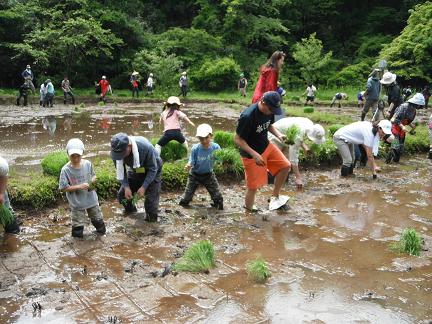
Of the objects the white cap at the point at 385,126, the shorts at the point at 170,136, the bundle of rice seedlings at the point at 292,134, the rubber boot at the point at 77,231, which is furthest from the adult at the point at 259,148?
the white cap at the point at 385,126

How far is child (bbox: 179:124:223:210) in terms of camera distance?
699cm

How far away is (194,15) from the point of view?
39.8m

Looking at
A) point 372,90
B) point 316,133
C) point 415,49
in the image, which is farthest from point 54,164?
point 415,49

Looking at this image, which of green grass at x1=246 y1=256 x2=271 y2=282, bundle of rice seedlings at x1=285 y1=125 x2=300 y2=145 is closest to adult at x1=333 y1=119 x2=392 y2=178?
bundle of rice seedlings at x1=285 y1=125 x2=300 y2=145

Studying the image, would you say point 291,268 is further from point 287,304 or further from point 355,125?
point 355,125

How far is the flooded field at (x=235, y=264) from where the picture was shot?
13.3ft

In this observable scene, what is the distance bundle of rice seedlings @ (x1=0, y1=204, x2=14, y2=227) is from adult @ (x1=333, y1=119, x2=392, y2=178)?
6.16 meters

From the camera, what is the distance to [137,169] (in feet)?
20.3

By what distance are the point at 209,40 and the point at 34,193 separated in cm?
2770

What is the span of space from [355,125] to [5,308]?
276 inches

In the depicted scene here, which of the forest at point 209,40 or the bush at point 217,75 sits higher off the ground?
the forest at point 209,40

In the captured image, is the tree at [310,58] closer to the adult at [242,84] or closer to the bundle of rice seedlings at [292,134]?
the adult at [242,84]

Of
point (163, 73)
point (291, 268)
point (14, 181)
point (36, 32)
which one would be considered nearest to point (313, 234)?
point (291, 268)

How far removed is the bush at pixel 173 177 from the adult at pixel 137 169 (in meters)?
1.36
